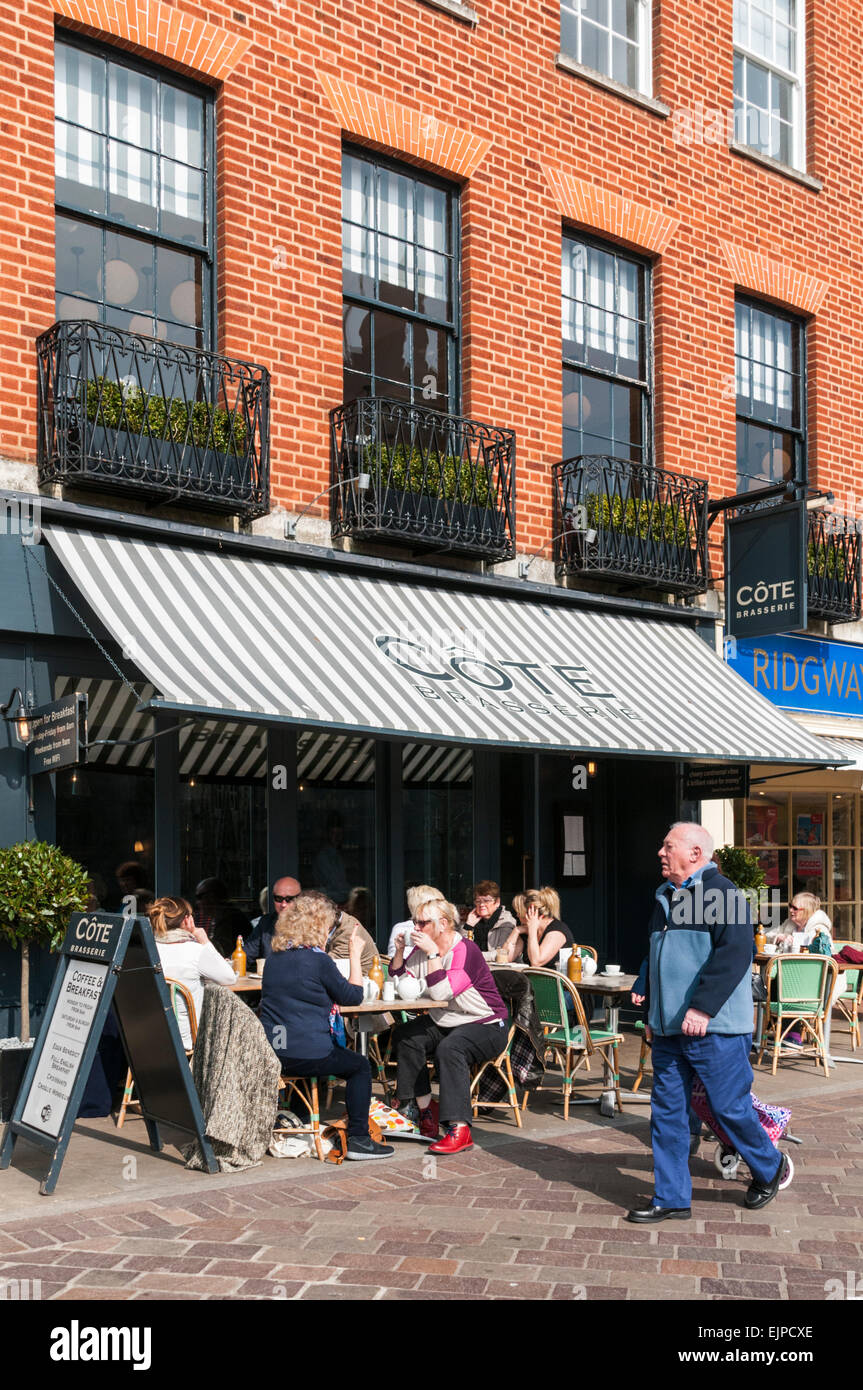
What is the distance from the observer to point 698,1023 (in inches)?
251

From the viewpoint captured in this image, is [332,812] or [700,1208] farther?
[332,812]

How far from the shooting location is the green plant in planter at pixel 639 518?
41.2 feet

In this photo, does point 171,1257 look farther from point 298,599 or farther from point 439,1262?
point 298,599

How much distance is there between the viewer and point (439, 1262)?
574 cm

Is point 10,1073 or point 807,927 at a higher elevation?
point 807,927

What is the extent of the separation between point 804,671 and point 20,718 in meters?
8.58

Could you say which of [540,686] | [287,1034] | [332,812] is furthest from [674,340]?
[287,1034]

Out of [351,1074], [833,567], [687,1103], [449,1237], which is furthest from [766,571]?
[449,1237]

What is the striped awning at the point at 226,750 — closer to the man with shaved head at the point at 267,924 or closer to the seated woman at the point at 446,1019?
the man with shaved head at the point at 267,924

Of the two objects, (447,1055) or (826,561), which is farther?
(826,561)

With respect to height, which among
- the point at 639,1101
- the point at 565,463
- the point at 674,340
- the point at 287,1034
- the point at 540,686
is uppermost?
the point at 674,340

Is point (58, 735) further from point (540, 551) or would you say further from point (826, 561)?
point (826, 561)

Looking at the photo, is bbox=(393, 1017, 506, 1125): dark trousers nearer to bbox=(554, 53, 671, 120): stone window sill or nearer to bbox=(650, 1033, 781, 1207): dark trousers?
bbox=(650, 1033, 781, 1207): dark trousers
